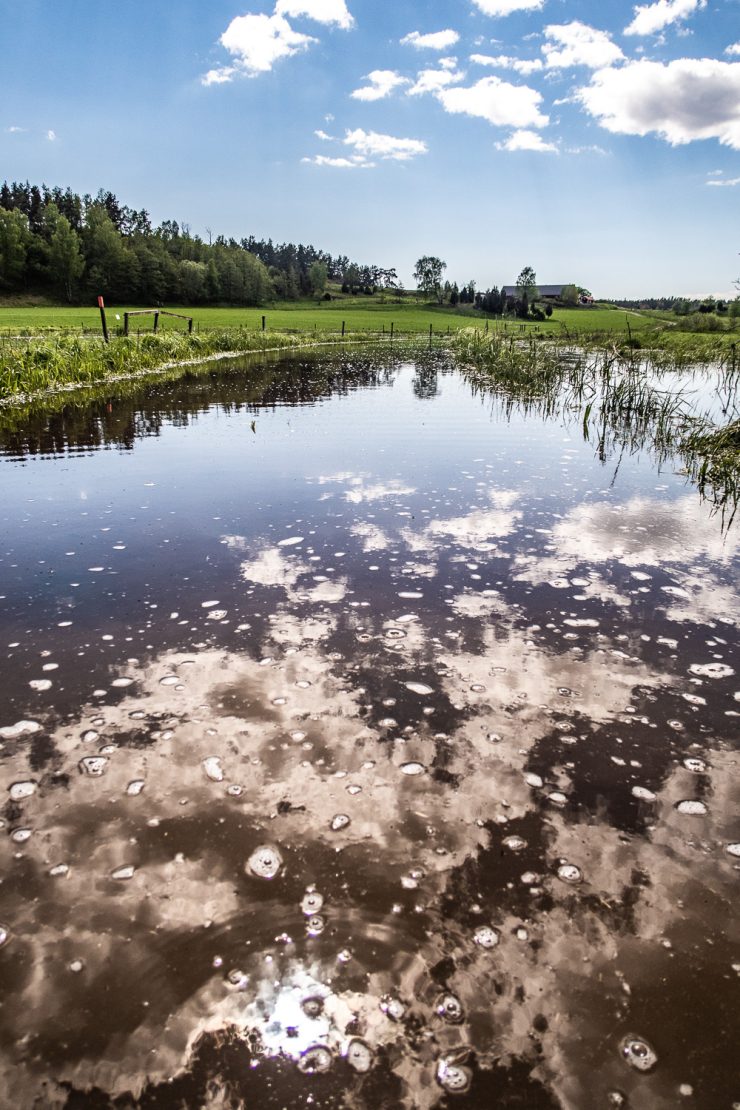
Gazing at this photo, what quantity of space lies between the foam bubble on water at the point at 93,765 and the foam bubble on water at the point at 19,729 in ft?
1.73

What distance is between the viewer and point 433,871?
279 centimetres

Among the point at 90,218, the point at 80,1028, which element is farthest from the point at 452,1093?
the point at 90,218

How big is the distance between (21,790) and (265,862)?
152 centimetres

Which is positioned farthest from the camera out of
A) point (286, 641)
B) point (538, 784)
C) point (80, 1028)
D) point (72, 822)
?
point (286, 641)

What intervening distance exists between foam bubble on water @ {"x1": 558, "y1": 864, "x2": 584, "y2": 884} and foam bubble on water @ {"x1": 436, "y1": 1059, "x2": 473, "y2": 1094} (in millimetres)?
983

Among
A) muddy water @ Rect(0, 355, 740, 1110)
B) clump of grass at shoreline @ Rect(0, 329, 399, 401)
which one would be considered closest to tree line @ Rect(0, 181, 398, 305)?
clump of grass at shoreline @ Rect(0, 329, 399, 401)

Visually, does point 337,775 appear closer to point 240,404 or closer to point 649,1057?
point 649,1057

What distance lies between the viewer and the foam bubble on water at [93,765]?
338 centimetres

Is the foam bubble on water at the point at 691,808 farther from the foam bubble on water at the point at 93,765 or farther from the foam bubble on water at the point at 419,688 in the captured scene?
the foam bubble on water at the point at 93,765

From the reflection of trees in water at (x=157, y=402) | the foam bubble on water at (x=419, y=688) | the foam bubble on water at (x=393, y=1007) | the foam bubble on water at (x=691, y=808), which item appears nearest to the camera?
the foam bubble on water at (x=393, y=1007)

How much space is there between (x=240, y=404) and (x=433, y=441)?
24.2 ft

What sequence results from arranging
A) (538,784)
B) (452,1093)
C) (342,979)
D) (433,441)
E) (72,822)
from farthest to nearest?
(433,441) < (538,784) < (72,822) < (342,979) < (452,1093)

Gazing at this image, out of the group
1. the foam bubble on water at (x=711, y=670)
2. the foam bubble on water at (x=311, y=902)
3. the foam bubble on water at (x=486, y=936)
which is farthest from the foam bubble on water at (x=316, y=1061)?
the foam bubble on water at (x=711, y=670)

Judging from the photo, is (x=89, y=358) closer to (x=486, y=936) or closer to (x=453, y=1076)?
(x=486, y=936)
